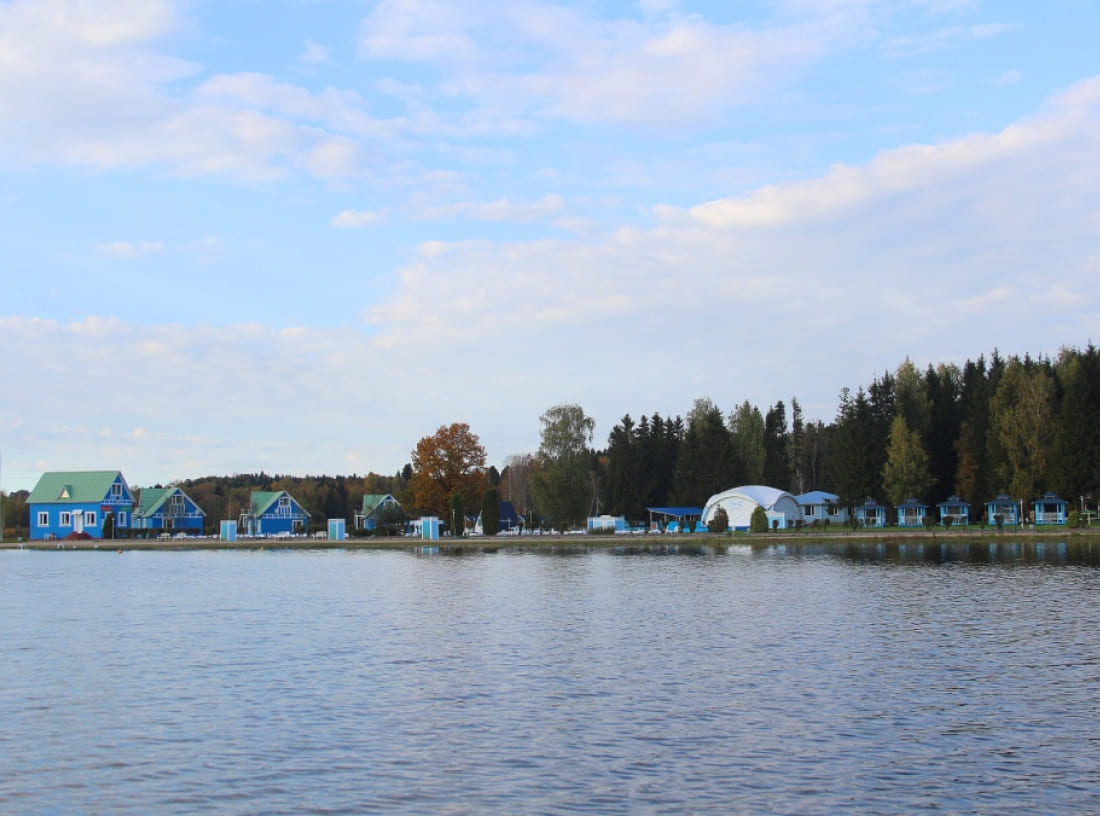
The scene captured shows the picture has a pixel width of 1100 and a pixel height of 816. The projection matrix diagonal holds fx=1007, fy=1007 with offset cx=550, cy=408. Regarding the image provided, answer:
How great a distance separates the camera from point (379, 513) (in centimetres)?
14088

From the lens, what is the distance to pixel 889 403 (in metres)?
116

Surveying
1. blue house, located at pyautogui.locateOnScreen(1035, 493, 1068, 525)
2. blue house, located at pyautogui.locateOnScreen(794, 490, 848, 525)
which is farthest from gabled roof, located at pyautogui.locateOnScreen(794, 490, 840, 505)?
blue house, located at pyautogui.locateOnScreen(1035, 493, 1068, 525)

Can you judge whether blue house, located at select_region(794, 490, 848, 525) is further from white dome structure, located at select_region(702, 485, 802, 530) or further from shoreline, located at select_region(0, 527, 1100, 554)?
shoreline, located at select_region(0, 527, 1100, 554)

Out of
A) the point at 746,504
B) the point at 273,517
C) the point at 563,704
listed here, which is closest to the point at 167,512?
the point at 273,517

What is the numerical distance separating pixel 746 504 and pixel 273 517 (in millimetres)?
67005

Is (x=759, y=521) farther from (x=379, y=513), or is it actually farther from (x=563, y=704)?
(x=563, y=704)

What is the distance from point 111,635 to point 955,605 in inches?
1186

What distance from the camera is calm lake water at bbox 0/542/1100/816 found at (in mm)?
15055

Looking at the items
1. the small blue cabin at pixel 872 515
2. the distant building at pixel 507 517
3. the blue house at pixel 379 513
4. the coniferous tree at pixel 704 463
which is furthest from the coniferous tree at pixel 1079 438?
the blue house at pixel 379 513

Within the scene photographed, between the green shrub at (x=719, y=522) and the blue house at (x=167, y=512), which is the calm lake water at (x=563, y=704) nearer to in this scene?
the green shrub at (x=719, y=522)

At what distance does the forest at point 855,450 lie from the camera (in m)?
91.2

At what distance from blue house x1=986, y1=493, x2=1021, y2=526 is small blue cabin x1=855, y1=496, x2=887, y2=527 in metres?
10.8

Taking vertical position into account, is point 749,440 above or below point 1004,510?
above

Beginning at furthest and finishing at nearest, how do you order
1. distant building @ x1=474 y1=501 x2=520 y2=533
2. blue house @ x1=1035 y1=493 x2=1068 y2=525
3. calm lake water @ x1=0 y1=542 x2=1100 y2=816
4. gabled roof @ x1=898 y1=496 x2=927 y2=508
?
distant building @ x1=474 y1=501 x2=520 y2=533
gabled roof @ x1=898 y1=496 x2=927 y2=508
blue house @ x1=1035 y1=493 x2=1068 y2=525
calm lake water @ x1=0 y1=542 x2=1100 y2=816
